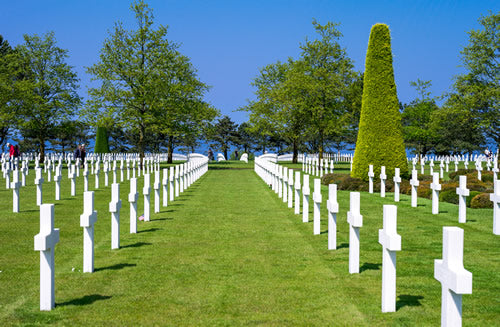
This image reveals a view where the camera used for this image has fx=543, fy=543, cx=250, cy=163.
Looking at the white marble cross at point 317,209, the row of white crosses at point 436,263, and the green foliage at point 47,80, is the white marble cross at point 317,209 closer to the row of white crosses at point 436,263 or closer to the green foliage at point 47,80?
the row of white crosses at point 436,263

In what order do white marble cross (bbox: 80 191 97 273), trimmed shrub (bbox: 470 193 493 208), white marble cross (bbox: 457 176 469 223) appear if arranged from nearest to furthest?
white marble cross (bbox: 80 191 97 273)
white marble cross (bbox: 457 176 469 223)
trimmed shrub (bbox: 470 193 493 208)

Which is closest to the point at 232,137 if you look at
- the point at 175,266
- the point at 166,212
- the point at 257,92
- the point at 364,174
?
the point at 257,92

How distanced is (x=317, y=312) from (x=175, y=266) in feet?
9.18

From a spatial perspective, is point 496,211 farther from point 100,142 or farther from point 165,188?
point 100,142

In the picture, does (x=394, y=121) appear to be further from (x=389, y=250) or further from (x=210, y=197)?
(x=389, y=250)

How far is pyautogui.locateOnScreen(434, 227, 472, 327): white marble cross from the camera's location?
3678 mm

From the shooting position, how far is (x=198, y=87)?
184 ft

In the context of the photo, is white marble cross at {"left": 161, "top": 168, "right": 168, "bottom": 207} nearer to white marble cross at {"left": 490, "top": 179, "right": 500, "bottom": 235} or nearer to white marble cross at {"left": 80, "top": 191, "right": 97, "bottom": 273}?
white marble cross at {"left": 490, "top": 179, "right": 500, "bottom": 235}

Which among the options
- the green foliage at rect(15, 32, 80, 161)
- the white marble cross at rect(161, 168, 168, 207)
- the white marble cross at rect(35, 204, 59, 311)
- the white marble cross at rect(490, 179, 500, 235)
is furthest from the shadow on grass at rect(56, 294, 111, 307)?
the green foliage at rect(15, 32, 80, 161)

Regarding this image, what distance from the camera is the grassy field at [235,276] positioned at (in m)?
5.26

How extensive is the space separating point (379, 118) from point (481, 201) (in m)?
8.35

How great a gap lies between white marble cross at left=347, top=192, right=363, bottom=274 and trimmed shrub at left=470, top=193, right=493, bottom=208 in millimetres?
9611

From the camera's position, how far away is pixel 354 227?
22.4 ft

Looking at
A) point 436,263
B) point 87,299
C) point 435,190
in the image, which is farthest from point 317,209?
point 436,263
